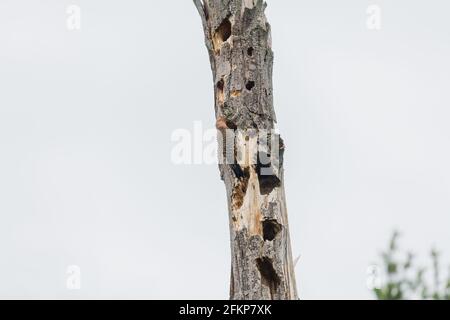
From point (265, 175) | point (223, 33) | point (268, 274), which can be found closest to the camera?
point (268, 274)

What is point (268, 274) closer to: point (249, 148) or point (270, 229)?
point (270, 229)

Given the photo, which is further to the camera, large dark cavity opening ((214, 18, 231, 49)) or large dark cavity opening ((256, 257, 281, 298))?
large dark cavity opening ((214, 18, 231, 49))

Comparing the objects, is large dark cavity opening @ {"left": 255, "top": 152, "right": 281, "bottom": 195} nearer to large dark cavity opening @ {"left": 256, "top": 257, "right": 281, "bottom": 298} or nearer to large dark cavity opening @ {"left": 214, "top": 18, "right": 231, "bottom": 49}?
large dark cavity opening @ {"left": 256, "top": 257, "right": 281, "bottom": 298}

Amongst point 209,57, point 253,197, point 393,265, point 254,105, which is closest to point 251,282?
point 253,197

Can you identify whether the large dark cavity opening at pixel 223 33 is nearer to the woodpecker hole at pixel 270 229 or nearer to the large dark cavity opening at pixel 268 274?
the woodpecker hole at pixel 270 229

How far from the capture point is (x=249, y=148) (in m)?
8.41

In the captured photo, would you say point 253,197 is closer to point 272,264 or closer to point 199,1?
point 272,264

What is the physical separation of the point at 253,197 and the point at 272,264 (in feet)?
2.06

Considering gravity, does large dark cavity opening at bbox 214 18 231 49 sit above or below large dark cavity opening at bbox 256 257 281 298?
above

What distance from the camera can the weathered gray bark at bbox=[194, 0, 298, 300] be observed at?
26.8 feet

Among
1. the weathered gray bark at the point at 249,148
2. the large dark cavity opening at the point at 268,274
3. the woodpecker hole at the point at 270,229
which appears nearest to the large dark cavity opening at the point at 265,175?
the weathered gray bark at the point at 249,148

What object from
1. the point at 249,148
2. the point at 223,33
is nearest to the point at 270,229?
the point at 249,148

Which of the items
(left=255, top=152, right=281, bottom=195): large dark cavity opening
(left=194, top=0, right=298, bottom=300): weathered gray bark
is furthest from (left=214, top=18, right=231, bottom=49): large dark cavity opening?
(left=255, top=152, right=281, bottom=195): large dark cavity opening
